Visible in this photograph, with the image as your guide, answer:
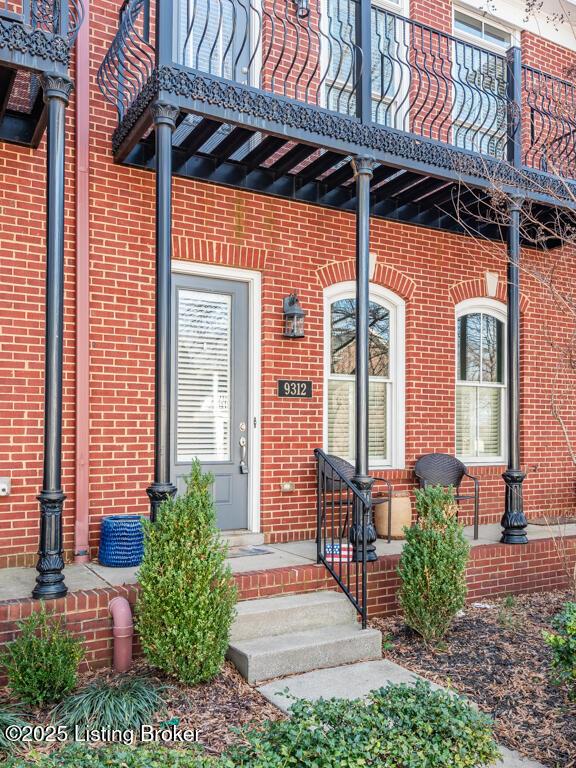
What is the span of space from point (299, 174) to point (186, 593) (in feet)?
13.2

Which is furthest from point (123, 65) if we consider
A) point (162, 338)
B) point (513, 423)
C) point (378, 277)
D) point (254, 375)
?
point (513, 423)

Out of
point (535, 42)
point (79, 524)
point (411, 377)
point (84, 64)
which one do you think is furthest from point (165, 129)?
point (535, 42)

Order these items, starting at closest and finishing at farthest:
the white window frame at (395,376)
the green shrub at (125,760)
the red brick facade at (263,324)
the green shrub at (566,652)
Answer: the green shrub at (125,760), the green shrub at (566,652), the red brick facade at (263,324), the white window frame at (395,376)

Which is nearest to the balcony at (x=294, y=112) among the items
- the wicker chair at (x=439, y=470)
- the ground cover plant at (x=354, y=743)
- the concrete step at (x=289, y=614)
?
the wicker chair at (x=439, y=470)

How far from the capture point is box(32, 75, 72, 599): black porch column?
394 centimetres

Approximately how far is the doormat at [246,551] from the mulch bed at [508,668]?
1070 millimetres

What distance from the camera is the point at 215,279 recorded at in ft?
19.4

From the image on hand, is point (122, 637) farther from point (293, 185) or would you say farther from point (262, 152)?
point (293, 185)

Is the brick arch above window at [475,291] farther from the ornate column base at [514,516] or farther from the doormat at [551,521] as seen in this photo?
the doormat at [551,521]

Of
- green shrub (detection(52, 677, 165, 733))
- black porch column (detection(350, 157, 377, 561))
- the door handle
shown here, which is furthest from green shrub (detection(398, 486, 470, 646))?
green shrub (detection(52, 677, 165, 733))

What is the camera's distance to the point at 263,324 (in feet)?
19.7

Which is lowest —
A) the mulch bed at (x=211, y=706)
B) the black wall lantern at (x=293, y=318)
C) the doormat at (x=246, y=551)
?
the mulch bed at (x=211, y=706)

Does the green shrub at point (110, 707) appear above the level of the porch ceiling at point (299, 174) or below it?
below

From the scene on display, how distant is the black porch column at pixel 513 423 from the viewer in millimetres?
6012
